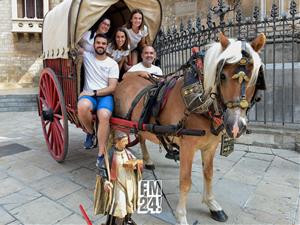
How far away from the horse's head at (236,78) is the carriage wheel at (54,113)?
2.48 meters

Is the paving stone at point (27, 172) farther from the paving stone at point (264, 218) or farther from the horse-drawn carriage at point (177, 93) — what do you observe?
the paving stone at point (264, 218)

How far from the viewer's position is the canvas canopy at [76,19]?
328 centimetres

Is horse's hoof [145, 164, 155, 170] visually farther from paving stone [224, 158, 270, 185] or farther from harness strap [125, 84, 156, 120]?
harness strap [125, 84, 156, 120]

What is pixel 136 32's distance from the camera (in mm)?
3934

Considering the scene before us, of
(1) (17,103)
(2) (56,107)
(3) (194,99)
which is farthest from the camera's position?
(1) (17,103)

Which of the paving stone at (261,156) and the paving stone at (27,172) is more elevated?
the paving stone at (27,172)

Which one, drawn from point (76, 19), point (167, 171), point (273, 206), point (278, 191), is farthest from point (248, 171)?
point (76, 19)

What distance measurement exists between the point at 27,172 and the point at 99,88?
1.82 m

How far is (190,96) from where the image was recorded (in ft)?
7.59

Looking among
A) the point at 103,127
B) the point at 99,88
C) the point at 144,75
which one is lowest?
the point at 103,127

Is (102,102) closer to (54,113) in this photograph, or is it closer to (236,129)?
(54,113)

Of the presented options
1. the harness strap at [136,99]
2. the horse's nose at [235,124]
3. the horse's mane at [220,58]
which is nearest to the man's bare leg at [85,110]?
the harness strap at [136,99]

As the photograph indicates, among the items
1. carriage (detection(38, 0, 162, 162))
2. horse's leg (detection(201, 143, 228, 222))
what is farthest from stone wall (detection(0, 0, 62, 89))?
horse's leg (detection(201, 143, 228, 222))

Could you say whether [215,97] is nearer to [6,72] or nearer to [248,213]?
[248,213]
